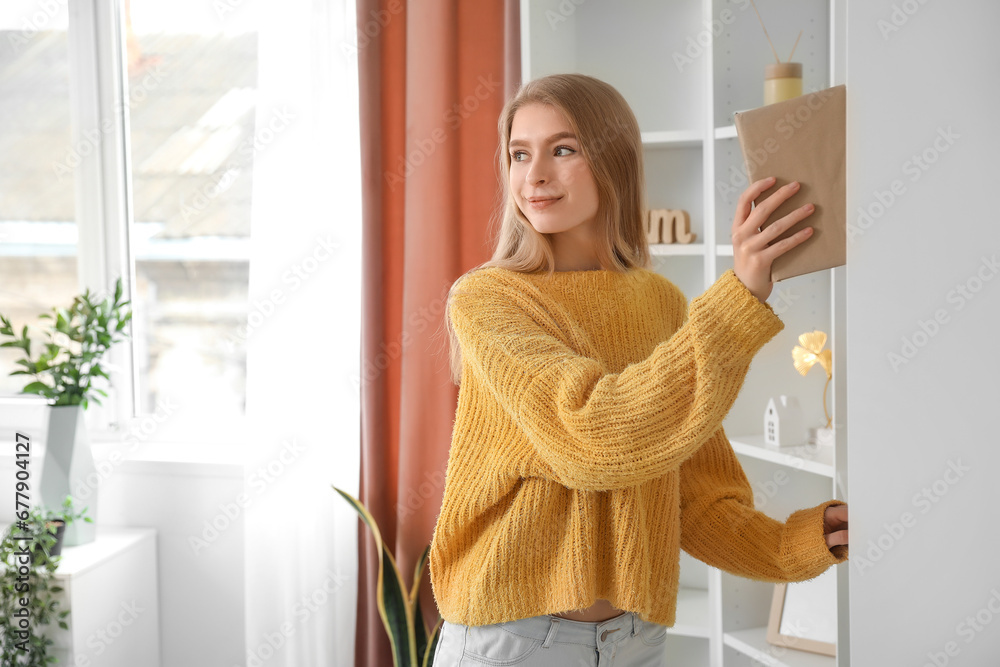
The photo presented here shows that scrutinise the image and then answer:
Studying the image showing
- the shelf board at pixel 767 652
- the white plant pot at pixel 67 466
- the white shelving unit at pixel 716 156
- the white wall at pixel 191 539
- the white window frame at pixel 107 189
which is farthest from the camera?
the white window frame at pixel 107 189

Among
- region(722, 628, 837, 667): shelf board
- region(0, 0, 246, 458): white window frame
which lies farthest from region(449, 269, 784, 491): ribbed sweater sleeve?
region(0, 0, 246, 458): white window frame

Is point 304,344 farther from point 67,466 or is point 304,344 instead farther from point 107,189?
point 107,189

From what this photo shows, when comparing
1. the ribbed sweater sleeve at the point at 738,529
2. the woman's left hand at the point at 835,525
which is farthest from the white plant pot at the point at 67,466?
the woman's left hand at the point at 835,525

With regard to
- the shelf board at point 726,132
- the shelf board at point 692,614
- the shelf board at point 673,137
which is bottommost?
the shelf board at point 692,614

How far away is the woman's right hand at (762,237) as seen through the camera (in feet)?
2.72

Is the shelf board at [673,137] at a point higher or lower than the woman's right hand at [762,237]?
higher

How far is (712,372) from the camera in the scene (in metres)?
0.83

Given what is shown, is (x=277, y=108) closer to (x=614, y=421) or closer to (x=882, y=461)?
(x=614, y=421)

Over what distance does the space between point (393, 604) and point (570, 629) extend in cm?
121

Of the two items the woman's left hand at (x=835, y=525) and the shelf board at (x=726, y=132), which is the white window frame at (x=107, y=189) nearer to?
the shelf board at (x=726, y=132)

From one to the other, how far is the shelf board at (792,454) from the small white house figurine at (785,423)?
0.02m

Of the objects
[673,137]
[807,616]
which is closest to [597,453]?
[807,616]

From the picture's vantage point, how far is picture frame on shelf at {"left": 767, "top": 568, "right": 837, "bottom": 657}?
1766 millimetres

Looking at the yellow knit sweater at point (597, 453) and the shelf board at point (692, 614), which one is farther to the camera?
the shelf board at point (692, 614)
